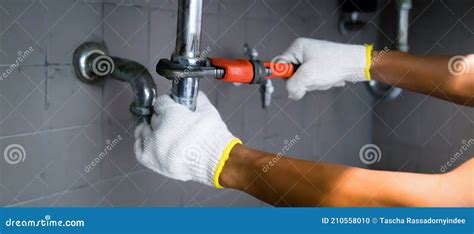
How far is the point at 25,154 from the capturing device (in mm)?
763

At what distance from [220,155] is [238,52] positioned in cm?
47

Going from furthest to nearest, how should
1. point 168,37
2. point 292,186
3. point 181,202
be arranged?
1. point 181,202
2. point 168,37
3. point 292,186

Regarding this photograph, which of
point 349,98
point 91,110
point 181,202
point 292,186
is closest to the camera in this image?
point 292,186

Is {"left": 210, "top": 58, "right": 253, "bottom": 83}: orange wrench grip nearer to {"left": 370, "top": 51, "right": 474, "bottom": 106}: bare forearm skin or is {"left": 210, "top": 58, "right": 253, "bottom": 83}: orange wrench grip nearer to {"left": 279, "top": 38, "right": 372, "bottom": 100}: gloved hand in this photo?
{"left": 279, "top": 38, "right": 372, "bottom": 100}: gloved hand

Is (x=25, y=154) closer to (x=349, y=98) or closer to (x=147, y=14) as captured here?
(x=147, y=14)

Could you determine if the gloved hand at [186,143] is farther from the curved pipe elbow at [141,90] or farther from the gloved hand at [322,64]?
the gloved hand at [322,64]

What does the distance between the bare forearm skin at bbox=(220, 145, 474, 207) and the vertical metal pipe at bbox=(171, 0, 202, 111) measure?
0.12m

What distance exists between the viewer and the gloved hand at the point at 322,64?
35.6 inches

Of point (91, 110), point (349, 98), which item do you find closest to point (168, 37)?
point (91, 110)

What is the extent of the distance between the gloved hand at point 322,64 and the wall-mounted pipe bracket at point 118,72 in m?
0.28

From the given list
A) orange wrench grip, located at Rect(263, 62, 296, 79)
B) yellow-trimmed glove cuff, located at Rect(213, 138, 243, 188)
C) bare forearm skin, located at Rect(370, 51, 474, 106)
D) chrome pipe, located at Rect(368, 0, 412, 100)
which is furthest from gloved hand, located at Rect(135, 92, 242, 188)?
chrome pipe, located at Rect(368, 0, 412, 100)

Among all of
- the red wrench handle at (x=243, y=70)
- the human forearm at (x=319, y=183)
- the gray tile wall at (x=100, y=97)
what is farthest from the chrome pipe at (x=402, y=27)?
the human forearm at (x=319, y=183)

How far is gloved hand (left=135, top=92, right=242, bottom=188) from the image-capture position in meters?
0.70

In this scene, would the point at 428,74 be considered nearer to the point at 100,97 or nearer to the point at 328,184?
the point at 328,184
